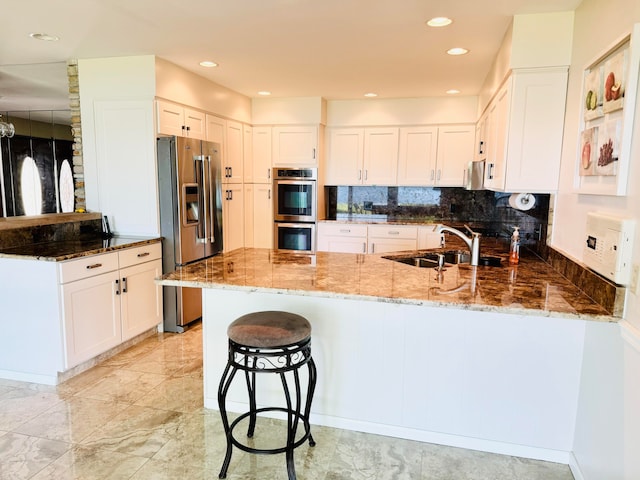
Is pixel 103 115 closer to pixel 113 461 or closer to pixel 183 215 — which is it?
pixel 183 215

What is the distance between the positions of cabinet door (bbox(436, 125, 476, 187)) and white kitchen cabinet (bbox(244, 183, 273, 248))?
210 cm

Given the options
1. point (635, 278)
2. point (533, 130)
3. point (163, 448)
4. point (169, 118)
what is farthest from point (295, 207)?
point (635, 278)

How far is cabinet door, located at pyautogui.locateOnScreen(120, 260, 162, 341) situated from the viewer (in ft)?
10.6

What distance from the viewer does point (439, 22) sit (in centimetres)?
255

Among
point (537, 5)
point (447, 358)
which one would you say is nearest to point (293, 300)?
point (447, 358)

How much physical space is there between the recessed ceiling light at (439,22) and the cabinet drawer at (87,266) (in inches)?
108

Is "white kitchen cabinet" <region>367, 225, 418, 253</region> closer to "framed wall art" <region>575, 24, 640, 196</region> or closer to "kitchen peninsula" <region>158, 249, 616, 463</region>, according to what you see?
"kitchen peninsula" <region>158, 249, 616, 463</region>

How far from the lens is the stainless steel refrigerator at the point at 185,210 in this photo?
3502mm

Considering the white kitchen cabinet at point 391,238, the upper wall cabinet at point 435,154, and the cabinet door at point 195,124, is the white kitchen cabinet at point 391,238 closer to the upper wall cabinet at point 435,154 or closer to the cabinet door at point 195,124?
the upper wall cabinet at point 435,154

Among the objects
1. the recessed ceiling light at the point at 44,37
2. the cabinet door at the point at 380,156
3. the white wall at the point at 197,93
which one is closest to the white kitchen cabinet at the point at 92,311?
the white wall at the point at 197,93

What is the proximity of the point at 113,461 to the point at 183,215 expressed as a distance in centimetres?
205

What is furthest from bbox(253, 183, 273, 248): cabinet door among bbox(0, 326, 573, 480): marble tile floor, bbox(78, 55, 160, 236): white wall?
bbox(0, 326, 573, 480): marble tile floor

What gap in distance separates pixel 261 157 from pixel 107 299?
270 cm

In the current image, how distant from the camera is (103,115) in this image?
353 cm
